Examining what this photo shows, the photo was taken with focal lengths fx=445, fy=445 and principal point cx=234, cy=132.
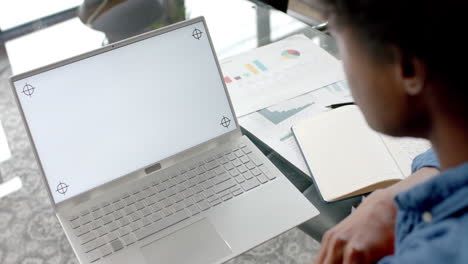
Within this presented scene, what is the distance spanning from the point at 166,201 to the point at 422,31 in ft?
1.99

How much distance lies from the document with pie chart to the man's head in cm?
60

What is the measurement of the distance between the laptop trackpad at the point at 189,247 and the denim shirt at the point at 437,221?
12.7 inches

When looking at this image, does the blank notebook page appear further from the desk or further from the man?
the desk

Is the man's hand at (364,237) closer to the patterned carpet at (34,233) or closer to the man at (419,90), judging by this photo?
the man at (419,90)

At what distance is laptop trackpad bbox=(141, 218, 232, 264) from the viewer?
79 centimetres

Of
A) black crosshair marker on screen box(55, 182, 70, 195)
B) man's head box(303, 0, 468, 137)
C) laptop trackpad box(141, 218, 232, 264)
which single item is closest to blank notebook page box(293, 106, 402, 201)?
laptop trackpad box(141, 218, 232, 264)

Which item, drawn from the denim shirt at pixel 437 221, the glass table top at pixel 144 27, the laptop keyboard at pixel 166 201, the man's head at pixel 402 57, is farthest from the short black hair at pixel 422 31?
the glass table top at pixel 144 27

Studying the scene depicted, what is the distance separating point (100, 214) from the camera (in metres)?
0.87

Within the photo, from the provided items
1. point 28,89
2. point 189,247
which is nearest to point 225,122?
point 189,247

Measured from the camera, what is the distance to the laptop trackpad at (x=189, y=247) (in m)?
0.79

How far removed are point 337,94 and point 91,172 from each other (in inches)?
25.0

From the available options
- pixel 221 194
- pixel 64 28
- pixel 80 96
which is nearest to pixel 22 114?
pixel 80 96

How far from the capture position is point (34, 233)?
3.88 feet

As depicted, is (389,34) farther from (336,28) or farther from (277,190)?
(277,190)
